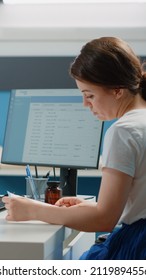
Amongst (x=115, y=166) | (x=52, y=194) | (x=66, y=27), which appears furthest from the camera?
(x=66, y=27)

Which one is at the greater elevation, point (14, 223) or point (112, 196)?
point (112, 196)

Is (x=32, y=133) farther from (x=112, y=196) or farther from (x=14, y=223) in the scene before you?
(x=112, y=196)

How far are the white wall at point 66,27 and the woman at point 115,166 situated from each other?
66.6 inches

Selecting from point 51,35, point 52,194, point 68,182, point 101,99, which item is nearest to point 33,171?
point 51,35

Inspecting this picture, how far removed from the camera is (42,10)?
338cm

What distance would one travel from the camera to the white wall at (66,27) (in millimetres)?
3273

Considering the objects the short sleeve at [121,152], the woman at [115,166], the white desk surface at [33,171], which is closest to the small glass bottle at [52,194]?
the woman at [115,166]

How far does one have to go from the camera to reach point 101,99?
163 cm

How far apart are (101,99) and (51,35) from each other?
1.78m

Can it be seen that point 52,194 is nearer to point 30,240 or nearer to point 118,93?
point 118,93

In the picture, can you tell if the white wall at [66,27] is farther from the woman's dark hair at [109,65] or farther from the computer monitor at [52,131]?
the woman's dark hair at [109,65]

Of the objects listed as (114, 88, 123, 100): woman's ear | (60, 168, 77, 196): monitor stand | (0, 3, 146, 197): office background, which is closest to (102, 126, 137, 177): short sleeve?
(114, 88, 123, 100): woman's ear
